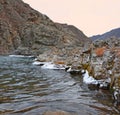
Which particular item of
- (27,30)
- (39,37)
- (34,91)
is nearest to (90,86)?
(34,91)

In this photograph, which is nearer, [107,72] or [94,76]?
[107,72]

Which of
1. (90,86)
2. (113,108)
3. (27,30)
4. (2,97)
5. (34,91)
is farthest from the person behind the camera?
(27,30)

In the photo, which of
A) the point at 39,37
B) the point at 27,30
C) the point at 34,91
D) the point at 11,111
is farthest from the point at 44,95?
the point at 27,30

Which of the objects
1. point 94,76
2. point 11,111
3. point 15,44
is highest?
point 15,44

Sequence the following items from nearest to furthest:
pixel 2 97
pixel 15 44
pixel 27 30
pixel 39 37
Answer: pixel 2 97 → pixel 39 37 → pixel 27 30 → pixel 15 44

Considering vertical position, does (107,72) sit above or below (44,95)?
above

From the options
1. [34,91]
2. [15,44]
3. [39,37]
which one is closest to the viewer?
[34,91]

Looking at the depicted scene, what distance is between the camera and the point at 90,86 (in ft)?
76.6

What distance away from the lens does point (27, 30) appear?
16262cm

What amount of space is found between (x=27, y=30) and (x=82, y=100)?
147 metres

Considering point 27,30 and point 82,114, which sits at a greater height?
point 27,30

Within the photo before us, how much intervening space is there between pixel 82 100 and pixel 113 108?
3.08 m

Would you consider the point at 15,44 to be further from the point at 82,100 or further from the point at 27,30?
the point at 82,100

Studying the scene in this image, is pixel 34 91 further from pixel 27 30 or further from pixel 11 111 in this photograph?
pixel 27 30
